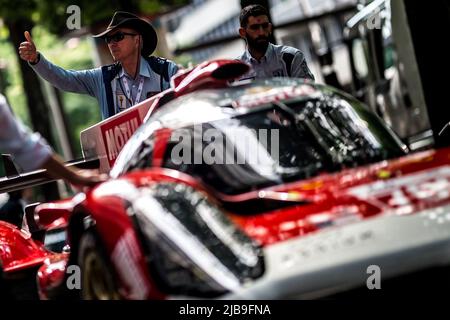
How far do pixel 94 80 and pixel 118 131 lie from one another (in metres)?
1.30

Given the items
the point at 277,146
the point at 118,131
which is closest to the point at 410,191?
the point at 277,146

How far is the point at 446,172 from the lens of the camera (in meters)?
6.20

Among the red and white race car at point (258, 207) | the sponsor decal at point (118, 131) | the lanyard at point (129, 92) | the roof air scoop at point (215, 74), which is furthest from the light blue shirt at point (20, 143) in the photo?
the lanyard at point (129, 92)

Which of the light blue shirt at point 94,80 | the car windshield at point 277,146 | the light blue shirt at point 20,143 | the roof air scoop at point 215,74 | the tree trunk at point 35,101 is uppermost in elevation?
the tree trunk at point 35,101

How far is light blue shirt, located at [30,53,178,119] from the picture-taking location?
10.0 metres

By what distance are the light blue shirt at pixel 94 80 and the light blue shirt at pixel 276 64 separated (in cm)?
69

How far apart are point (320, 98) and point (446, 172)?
149cm

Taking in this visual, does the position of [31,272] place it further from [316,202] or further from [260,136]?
[316,202]

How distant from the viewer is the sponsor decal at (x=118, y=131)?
8.72 meters

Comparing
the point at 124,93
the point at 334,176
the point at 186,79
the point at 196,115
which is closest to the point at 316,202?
the point at 334,176

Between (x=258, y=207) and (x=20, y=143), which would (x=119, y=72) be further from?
(x=258, y=207)

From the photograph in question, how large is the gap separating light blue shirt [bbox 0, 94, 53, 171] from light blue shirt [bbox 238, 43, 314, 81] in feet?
12.4

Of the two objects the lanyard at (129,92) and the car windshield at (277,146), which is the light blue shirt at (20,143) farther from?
the lanyard at (129,92)

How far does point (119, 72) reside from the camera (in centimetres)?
1007
